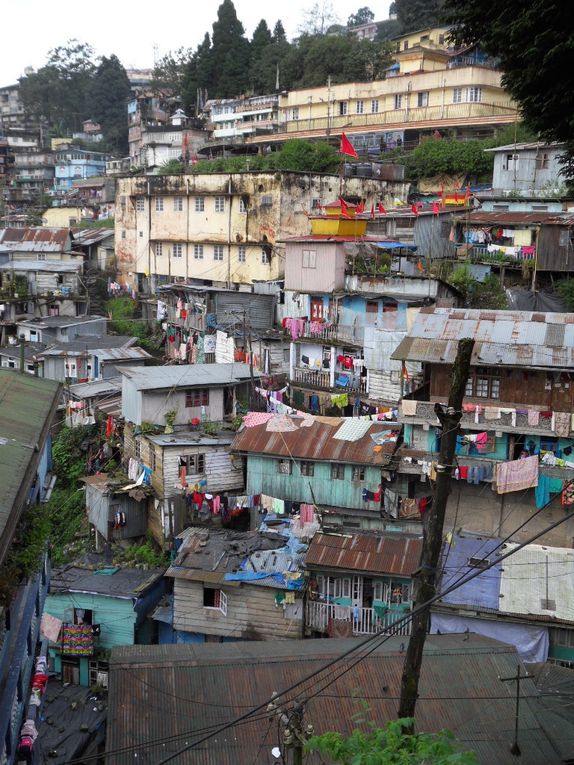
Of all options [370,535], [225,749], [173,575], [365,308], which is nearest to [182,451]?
[173,575]

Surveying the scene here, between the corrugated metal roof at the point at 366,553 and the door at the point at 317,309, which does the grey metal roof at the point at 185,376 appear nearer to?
the door at the point at 317,309

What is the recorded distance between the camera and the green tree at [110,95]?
8819 cm

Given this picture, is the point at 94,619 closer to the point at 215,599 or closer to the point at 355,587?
the point at 215,599

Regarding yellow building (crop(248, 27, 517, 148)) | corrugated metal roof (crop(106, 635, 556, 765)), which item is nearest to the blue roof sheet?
corrugated metal roof (crop(106, 635, 556, 765))

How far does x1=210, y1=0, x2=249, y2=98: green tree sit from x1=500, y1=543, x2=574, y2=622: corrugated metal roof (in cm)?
5450

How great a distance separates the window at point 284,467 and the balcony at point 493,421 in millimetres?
3771

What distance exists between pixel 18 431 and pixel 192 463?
12.5m

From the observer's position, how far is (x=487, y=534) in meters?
21.8

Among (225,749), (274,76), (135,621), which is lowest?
(135,621)

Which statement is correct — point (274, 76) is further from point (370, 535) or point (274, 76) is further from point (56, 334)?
point (370, 535)

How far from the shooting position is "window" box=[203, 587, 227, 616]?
779 inches

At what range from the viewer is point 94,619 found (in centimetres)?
2062

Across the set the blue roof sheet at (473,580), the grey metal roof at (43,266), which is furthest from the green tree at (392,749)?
the grey metal roof at (43,266)

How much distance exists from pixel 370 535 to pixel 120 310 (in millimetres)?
30334
